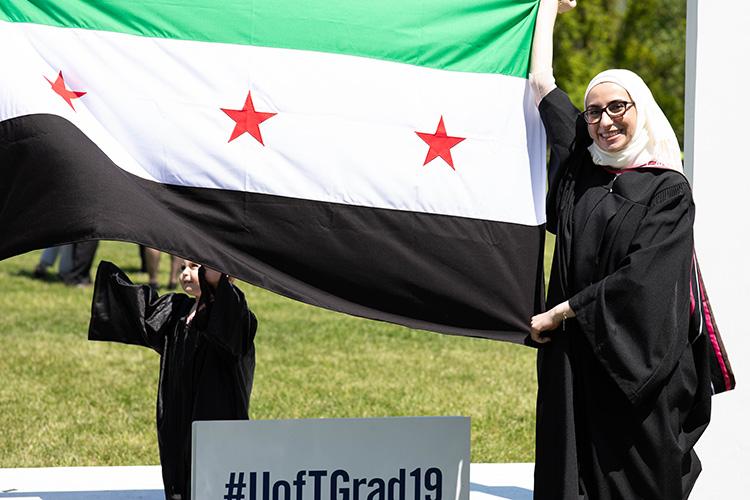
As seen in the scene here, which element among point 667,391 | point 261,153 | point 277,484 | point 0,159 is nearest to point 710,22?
point 667,391

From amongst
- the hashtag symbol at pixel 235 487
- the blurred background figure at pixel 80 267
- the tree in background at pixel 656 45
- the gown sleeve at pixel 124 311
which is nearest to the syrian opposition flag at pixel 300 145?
the hashtag symbol at pixel 235 487

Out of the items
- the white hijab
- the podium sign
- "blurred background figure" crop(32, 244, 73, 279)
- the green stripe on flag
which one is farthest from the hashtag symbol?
"blurred background figure" crop(32, 244, 73, 279)

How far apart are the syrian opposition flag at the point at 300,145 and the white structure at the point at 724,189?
0.99 meters

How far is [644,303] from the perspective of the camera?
445 cm

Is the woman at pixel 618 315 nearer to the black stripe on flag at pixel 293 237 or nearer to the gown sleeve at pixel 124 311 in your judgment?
the black stripe on flag at pixel 293 237

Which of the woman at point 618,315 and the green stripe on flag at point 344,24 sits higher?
the green stripe on flag at point 344,24

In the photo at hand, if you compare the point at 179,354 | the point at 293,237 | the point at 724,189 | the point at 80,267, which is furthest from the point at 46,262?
the point at 293,237

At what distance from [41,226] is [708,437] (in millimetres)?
3108

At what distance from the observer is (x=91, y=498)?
6.31m

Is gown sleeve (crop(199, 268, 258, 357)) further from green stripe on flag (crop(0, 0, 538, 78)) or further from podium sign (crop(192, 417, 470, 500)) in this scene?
green stripe on flag (crop(0, 0, 538, 78))

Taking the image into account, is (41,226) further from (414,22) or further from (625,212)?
(625,212)

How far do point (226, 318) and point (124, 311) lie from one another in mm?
628

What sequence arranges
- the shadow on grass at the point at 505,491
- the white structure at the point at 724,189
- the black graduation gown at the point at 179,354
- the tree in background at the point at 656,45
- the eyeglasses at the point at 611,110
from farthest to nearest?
the tree in background at the point at 656,45 < the shadow on grass at the point at 505,491 < the white structure at the point at 724,189 < the black graduation gown at the point at 179,354 < the eyeglasses at the point at 611,110

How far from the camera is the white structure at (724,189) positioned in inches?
220
